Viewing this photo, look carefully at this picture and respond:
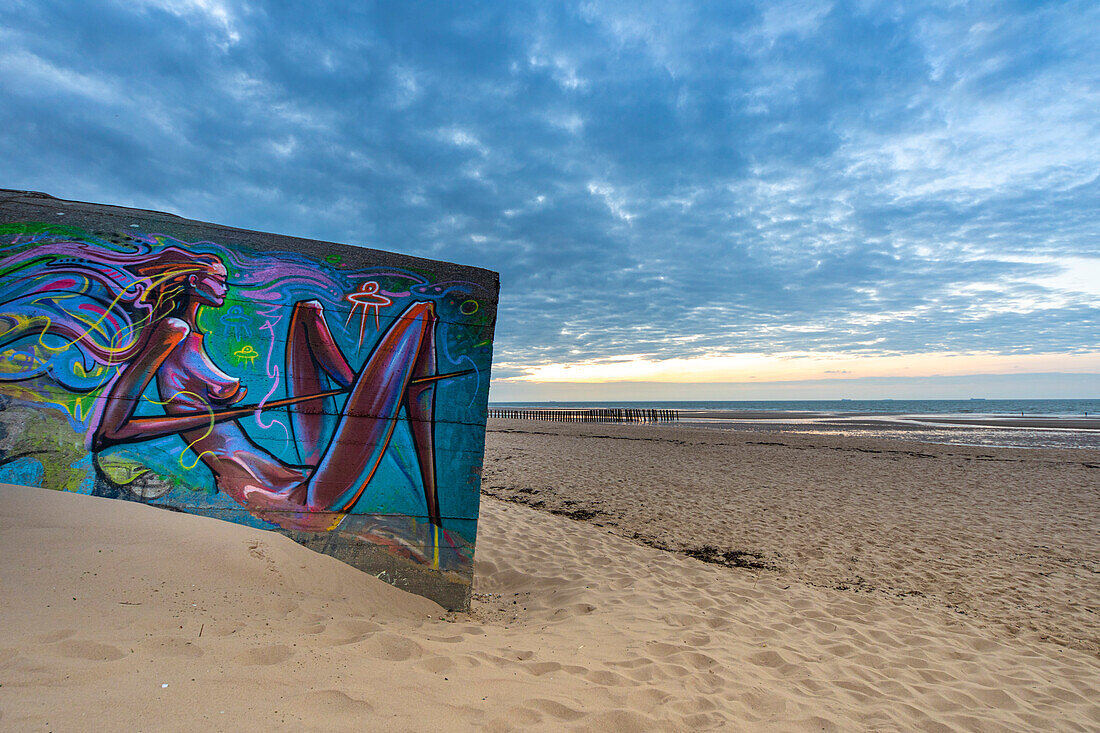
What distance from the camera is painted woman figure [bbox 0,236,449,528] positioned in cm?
414

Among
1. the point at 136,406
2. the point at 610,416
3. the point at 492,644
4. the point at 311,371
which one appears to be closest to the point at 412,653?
the point at 492,644

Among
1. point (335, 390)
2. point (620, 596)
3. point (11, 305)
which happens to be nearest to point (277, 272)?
point (335, 390)

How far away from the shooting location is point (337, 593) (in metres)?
3.78

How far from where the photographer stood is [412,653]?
3.04 meters

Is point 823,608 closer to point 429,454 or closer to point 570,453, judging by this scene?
point 429,454

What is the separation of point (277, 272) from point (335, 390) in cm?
115

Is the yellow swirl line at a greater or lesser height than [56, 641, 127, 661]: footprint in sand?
greater

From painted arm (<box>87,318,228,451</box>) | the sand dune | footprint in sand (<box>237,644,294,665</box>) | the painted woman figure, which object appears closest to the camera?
the sand dune

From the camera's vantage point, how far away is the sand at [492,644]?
2.23 metres

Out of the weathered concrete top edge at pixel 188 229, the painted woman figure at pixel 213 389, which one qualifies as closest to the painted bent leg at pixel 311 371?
the painted woman figure at pixel 213 389

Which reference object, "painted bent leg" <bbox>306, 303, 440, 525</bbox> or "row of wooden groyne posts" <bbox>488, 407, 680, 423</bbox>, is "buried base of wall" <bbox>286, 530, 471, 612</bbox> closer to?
"painted bent leg" <bbox>306, 303, 440, 525</bbox>

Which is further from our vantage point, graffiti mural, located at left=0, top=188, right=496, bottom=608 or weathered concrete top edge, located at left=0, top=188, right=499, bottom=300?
weathered concrete top edge, located at left=0, top=188, right=499, bottom=300

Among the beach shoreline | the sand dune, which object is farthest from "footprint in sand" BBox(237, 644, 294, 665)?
the beach shoreline

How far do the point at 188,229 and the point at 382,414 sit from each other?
2.27 metres
